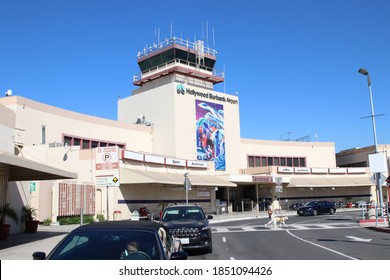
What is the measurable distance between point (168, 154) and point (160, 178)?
40.3 ft

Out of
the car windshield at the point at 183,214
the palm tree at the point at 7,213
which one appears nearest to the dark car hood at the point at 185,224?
the car windshield at the point at 183,214

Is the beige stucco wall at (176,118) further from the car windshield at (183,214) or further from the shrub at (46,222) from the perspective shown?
the car windshield at (183,214)

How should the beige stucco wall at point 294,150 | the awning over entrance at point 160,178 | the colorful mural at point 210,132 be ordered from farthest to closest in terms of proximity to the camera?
the beige stucco wall at point 294,150, the colorful mural at point 210,132, the awning over entrance at point 160,178

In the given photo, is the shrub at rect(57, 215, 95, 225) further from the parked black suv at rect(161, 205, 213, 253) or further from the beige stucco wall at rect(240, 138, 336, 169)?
the beige stucco wall at rect(240, 138, 336, 169)

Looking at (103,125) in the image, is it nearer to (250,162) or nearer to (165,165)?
(165,165)

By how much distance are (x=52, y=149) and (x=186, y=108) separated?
1991 cm

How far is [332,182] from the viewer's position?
198ft

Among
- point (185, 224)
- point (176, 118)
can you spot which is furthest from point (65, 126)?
point (185, 224)

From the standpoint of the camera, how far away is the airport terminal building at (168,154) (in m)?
31.5

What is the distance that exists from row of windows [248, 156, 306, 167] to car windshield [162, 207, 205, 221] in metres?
44.9

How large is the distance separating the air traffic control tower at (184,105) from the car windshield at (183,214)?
108ft

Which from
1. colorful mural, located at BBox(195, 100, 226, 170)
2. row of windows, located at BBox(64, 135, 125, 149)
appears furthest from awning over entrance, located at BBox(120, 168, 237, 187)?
row of windows, located at BBox(64, 135, 125, 149)

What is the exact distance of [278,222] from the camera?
97.8 ft

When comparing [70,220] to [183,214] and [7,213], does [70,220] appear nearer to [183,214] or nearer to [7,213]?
[7,213]
